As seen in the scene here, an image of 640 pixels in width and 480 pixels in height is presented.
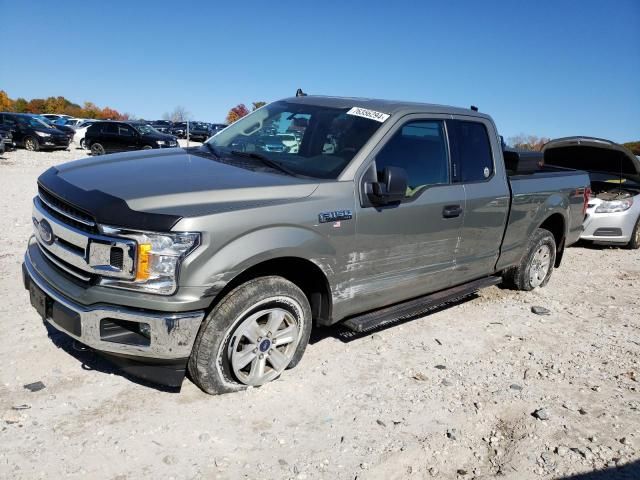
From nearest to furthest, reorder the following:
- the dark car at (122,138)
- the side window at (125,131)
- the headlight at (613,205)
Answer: the headlight at (613,205) < the dark car at (122,138) < the side window at (125,131)

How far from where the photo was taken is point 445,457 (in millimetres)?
3008

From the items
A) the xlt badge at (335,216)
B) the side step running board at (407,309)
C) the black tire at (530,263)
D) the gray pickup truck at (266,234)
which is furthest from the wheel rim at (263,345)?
the black tire at (530,263)

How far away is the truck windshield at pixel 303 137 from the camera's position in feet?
12.7

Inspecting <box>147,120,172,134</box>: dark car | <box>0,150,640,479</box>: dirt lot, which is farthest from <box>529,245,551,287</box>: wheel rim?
<box>147,120,172,134</box>: dark car

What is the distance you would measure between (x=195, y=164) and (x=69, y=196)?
0.93 m

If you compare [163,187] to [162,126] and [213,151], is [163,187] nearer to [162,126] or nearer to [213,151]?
[213,151]

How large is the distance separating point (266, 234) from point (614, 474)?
2408mm

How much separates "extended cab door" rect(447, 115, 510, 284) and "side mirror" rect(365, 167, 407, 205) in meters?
1.03

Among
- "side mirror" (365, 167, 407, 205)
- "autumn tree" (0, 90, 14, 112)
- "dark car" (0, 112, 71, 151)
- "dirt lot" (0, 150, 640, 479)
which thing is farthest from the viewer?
"autumn tree" (0, 90, 14, 112)

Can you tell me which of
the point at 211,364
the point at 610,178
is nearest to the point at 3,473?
the point at 211,364

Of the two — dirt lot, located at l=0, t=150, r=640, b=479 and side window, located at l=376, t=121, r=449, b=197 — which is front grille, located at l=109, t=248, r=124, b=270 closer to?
dirt lot, located at l=0, t=150, r=640, b=479

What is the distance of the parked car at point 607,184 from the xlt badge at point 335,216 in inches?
271

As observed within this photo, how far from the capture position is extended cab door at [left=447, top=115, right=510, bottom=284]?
15.2ft

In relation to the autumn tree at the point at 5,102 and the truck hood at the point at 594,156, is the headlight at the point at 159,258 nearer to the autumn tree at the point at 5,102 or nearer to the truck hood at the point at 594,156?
the truck hood at the point at 594,156
